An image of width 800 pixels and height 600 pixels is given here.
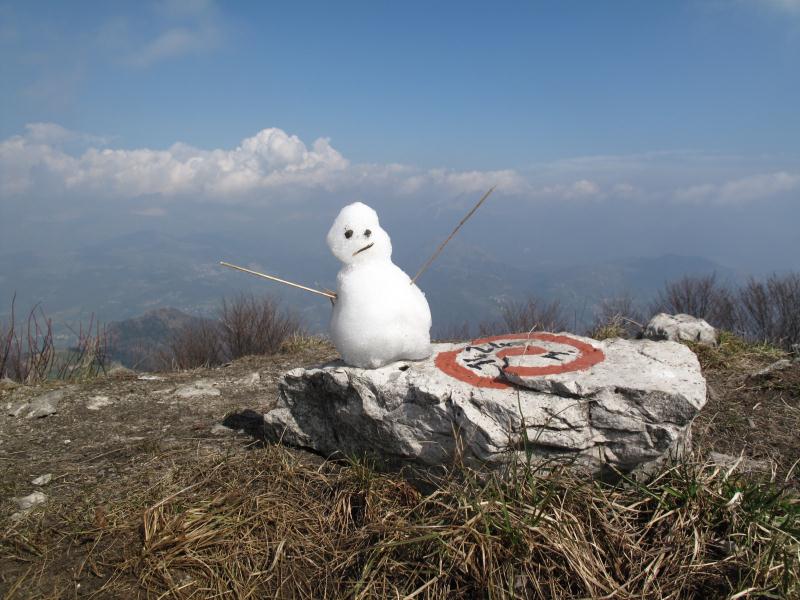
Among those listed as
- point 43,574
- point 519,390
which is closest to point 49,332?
point 43,574

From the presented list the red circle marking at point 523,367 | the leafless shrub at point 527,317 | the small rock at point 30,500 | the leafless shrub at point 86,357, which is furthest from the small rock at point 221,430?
the leafless shrub at point 527,317

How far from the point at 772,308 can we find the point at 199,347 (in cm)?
1276

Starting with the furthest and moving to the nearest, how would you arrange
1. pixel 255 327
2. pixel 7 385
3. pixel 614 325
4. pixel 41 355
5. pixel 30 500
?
pixel 255 327 < pixel 614 325 < pixel 41 355 < pixel 7 385 < pixel 30 500

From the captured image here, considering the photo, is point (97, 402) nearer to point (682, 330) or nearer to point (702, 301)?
point (682, 330)

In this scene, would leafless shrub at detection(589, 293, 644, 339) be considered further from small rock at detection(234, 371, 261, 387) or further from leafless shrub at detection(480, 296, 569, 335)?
small rock at detection(234, 371, 261, 387)

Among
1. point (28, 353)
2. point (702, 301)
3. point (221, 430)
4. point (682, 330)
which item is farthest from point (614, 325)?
point (28, 353)

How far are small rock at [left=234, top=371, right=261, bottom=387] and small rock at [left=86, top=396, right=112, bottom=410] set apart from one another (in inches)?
57.9

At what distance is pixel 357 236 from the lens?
4.34m

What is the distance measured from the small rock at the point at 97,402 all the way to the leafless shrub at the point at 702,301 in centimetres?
1109

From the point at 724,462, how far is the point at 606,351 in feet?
3.73

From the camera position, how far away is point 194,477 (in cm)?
411

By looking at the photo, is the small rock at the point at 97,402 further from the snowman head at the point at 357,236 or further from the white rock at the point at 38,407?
the snowman head at the point at 357,236

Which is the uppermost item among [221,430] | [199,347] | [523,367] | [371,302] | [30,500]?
[371,302]

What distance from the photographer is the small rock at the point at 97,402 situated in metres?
6.05
